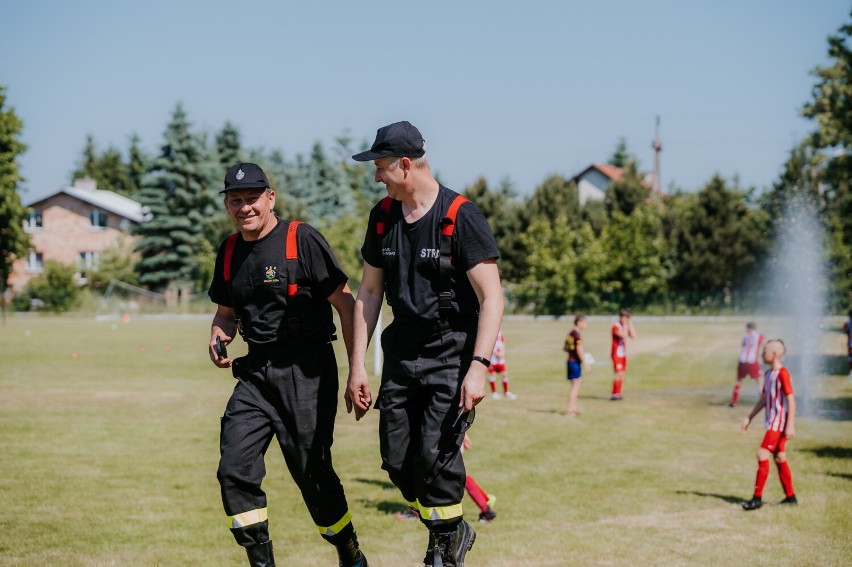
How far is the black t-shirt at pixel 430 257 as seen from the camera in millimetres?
5242

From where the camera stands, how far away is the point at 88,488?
409 inches

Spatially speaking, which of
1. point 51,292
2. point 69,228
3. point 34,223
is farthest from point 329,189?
point 51,292

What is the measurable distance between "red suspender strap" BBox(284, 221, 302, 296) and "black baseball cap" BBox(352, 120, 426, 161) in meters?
0.81

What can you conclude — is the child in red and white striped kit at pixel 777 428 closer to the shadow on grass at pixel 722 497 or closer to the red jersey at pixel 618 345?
the shadow on grass at pixel 722 497

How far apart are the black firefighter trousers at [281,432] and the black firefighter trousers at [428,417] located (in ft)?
1.85

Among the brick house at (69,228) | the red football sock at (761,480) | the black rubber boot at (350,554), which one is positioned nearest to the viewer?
the black rubber boot at (350,554)

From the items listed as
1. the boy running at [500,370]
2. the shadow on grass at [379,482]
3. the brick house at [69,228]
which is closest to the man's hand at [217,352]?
the shadow on grass at [379,482]

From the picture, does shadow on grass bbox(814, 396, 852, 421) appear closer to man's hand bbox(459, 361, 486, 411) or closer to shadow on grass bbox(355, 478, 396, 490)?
shadow on grass bbox(355, 478, 396, 490)

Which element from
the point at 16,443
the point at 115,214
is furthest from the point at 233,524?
the point at 115,214

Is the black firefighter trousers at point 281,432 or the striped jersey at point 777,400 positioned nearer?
the black firefighter trousers at point 281,432

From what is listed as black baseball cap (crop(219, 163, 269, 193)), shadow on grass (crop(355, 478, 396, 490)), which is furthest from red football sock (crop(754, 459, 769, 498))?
black baseball cap (crop(219, 163, 269, 193))

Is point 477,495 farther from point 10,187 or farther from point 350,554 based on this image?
point 10,187

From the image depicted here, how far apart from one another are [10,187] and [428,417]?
65724mm

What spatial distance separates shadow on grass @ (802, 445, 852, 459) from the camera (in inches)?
503
